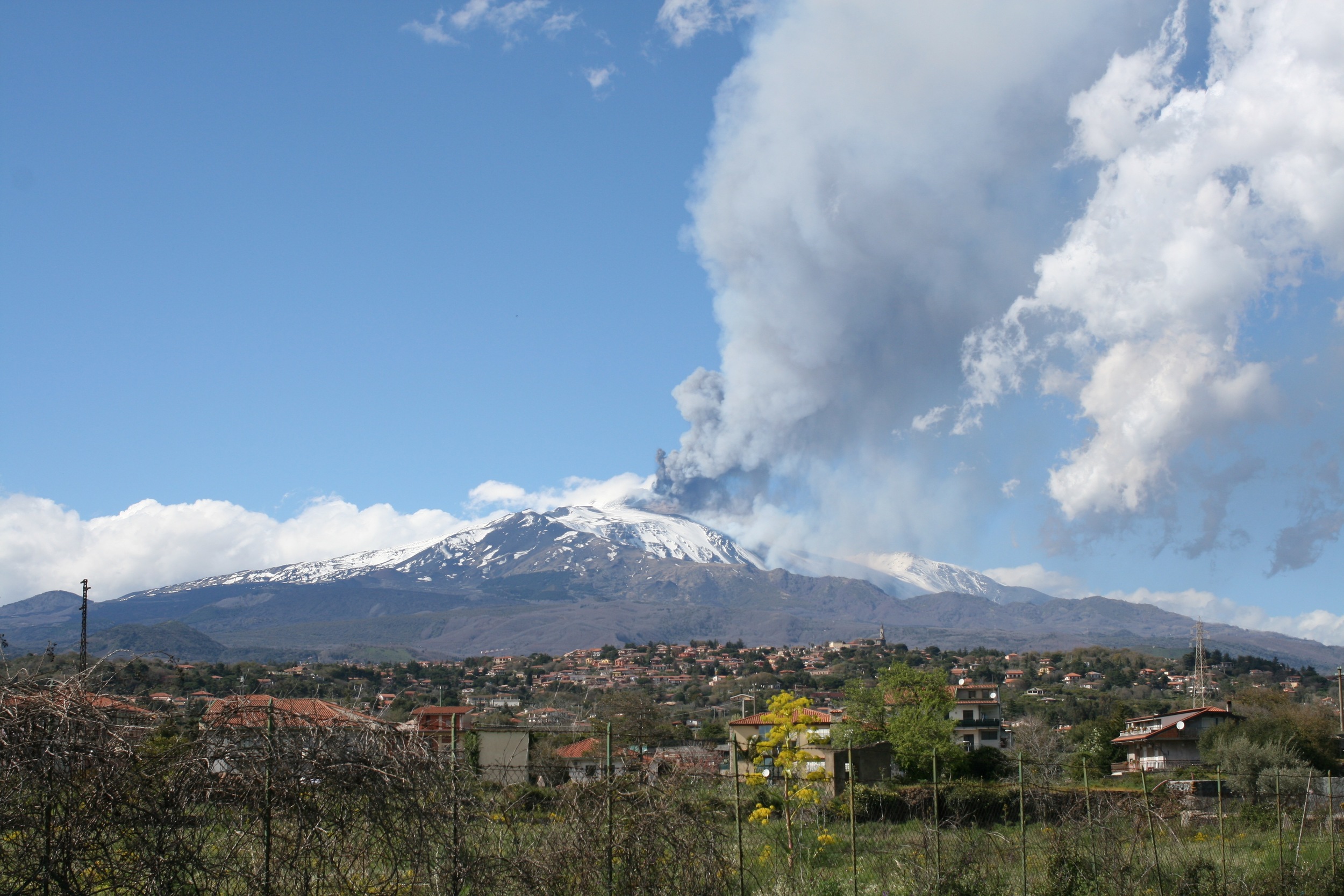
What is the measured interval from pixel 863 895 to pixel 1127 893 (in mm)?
2638

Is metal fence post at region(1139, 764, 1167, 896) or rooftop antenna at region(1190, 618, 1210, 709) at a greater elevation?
metal fence post at region(1139, 764, 1167, 896)

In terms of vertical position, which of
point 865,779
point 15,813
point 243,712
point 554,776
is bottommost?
point 865,779

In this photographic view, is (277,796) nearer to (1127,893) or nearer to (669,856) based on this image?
(669,856)

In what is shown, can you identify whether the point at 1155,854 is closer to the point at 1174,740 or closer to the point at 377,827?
the point at 377,827

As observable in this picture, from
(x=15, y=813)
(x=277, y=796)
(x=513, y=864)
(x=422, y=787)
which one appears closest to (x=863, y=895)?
(x=513, y=864)

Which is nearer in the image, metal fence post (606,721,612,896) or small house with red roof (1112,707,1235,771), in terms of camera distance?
metal fence post (606,721,612,896)

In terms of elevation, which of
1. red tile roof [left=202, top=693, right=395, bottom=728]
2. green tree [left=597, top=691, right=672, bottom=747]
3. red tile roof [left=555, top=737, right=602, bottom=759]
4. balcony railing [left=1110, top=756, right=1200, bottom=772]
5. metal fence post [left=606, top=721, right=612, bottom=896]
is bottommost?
balcony railing [left=1110, top=756, right=1200, bottom=772]

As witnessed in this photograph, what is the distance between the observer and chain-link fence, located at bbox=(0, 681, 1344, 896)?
4.84m

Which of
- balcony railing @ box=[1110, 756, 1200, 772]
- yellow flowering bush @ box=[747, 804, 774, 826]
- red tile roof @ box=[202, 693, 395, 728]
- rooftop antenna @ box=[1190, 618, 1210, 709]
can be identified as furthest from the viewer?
rooftop antenna @ box=[1190, 618, 1210, 709]

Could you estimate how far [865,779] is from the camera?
34.0 m

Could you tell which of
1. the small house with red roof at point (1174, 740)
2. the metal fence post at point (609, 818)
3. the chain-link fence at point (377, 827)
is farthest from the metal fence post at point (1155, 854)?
the small house with red roof at point (1174, 740)

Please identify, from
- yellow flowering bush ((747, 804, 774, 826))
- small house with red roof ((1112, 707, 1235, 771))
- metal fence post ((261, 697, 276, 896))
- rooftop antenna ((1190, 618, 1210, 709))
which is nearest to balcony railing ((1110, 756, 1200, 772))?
small house with red roof ((1112, 707, 1235, 771))

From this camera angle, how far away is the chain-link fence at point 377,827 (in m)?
4.84

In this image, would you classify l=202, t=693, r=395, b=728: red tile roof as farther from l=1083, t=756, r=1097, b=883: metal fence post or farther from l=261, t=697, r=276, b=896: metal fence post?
l=1083, t=756, r=1097, b=883: metal fence post
